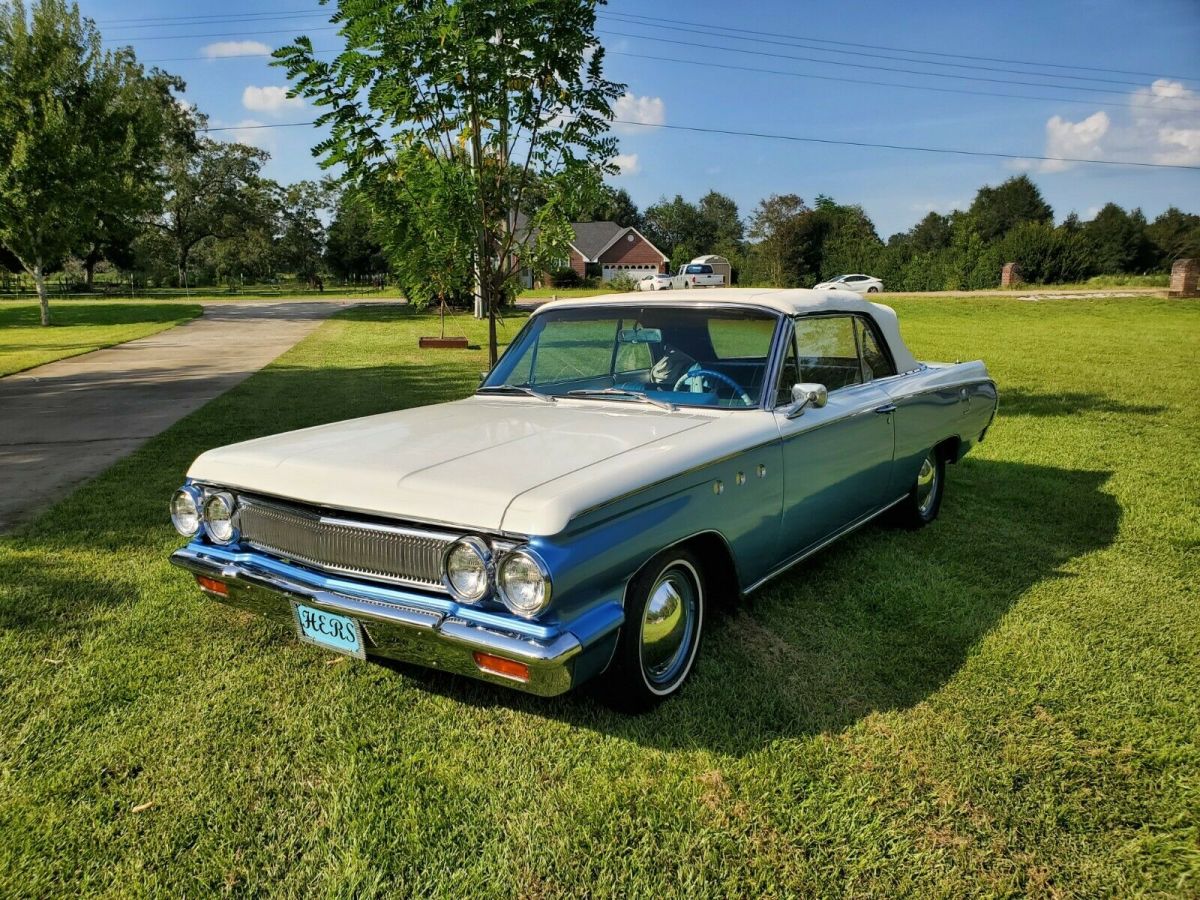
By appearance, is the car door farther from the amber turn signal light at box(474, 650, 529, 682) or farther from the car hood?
the amber turn signal light at box(474, 650, 529, 682)

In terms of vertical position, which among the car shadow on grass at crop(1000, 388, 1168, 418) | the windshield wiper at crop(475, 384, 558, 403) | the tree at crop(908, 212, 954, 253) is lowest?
the car shadow on grass at crop(1000, 388, 1168, 418)

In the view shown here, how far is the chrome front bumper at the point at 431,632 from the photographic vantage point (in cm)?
227

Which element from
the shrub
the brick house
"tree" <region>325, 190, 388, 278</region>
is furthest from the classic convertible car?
the brick house

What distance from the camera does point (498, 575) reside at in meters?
2.32

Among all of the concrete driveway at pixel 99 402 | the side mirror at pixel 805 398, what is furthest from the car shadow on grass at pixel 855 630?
the concrete driveway at pixel 99 402

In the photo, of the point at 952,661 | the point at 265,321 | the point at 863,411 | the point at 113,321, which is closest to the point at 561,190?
the point at 863,411

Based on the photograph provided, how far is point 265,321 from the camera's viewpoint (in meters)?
26.3

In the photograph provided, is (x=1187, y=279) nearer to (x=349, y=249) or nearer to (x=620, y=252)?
(x=620, y=252)

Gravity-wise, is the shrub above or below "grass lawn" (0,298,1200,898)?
above

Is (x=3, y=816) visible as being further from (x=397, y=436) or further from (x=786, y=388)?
(x=786, y=388)

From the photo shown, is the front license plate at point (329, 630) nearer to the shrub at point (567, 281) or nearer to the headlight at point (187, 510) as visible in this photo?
the headlight at point (187, 510)

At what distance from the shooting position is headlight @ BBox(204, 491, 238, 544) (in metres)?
2.97

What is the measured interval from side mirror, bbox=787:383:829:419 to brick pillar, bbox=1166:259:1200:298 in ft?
110

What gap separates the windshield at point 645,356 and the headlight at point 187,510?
153cm
